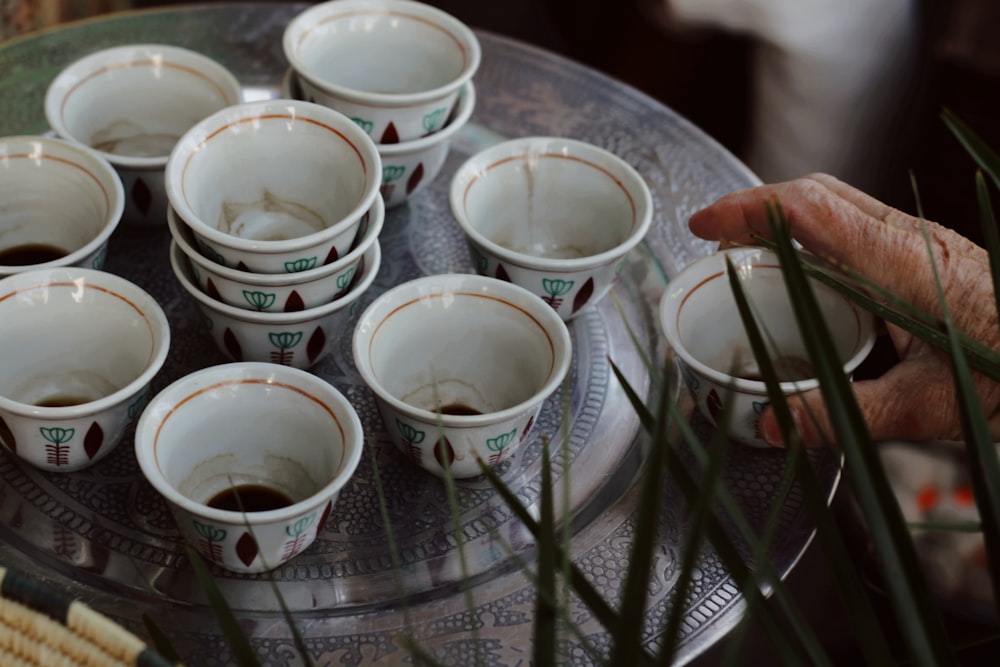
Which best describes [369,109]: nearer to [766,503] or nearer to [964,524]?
[766,503]

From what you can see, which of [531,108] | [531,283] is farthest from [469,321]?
[531,108]

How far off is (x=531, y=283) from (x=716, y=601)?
0.93ft

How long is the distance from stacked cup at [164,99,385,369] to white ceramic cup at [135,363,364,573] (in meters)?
0.07

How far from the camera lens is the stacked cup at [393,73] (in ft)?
3.01

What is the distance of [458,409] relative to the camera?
0.84m

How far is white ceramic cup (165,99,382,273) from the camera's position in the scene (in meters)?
0.77

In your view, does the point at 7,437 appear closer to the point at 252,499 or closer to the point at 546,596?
the point at 252,499

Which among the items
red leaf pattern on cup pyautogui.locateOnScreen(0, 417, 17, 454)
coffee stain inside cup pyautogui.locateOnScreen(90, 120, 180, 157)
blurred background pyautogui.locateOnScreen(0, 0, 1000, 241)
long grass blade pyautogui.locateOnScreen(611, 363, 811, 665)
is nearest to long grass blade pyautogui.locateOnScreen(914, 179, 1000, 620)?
long grass blade pyautogui.locateOnScreen(611, 363, 811, 665)

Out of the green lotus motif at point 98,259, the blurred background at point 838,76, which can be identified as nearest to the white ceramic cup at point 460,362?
the green lotus motif at point 98,259

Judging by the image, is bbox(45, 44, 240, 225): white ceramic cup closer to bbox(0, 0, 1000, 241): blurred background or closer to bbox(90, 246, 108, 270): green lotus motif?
bbox(90, 246, 108, 270): green lotus motif

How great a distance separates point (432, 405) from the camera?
0.85 metres

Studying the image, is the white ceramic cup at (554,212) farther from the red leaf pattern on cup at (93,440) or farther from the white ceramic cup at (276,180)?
the red leaf pattern on cup at (93,440)

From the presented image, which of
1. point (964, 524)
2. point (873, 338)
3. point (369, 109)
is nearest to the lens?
point (964, 524)

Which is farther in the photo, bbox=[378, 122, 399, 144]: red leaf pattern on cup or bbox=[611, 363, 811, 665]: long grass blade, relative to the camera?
bbox=[378, 122, 399, 144]: red leaf pattern on cup
